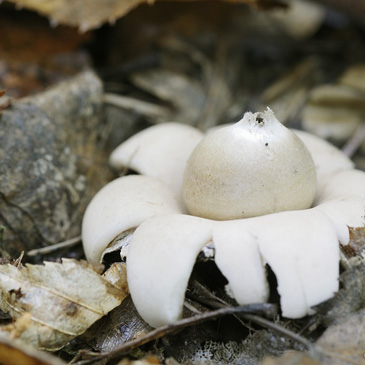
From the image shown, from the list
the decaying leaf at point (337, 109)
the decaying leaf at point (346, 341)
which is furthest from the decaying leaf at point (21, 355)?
the decaying leaf at point (337, 109)

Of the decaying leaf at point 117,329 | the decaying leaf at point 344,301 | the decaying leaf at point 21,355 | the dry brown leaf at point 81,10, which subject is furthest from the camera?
the dry brown leaf at point 81,10

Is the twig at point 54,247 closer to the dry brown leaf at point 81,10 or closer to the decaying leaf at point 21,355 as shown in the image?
the decaying leaf at point 21,355

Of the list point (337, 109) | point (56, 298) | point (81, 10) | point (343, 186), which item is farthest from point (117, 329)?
point (337, 109)

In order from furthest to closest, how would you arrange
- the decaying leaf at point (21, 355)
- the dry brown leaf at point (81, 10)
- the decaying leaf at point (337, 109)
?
the decaying leaf at point (337, 109)
the dry brown leaf at point (81, 10)
the decaying leaf at point (21, 355)

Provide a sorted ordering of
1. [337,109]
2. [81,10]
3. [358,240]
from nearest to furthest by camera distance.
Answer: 1. [358,240]
2. [81,10]
3. [337,109]

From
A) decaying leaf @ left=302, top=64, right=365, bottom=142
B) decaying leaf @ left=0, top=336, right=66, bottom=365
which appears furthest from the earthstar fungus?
decaying leaf @ left=302, top=64, right=365, bottom=142

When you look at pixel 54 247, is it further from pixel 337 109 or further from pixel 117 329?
pixel 337 109

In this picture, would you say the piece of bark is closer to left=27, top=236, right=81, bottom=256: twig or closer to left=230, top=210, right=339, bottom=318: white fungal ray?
left=27, top=236, right=81, bottom=256: twig
